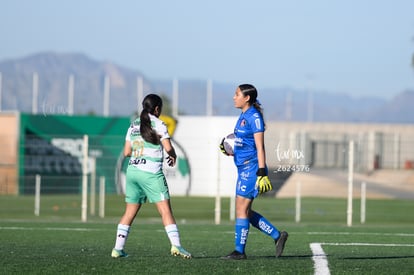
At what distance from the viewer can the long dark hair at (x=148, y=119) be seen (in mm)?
11086

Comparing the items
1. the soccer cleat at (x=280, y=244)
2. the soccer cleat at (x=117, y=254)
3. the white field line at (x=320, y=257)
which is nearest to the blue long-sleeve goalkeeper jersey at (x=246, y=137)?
the soccer cleat at (x=280, y=244)

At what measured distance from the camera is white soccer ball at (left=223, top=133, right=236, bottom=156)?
11.6 metres

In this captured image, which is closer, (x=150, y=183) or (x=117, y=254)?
(x=150, y=183)

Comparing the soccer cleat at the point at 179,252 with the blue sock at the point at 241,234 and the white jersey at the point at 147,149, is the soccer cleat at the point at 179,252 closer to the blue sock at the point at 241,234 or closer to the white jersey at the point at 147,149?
the blue sock at the point at 241,234

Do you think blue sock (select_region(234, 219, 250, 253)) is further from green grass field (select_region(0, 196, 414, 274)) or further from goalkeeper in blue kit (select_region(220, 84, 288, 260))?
green grass field (select_region(0, 196, 414, 274))

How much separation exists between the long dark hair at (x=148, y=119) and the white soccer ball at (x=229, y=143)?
890mm

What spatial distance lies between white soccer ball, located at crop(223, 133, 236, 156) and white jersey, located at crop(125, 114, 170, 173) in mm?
792

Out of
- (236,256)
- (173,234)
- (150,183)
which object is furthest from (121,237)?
(236,256)

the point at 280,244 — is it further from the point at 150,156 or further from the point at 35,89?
the point at 35,89

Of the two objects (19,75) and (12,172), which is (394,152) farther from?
(12,172)

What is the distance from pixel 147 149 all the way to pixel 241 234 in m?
1.39

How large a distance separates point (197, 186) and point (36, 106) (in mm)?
16397

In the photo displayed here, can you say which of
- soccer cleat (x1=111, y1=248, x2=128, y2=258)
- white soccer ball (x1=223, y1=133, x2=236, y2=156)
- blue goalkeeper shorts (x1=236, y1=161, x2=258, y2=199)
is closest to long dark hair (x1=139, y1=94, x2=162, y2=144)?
white soccer ball (x1=223, y1=133, x2=236, y2=156)

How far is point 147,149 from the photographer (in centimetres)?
1113
